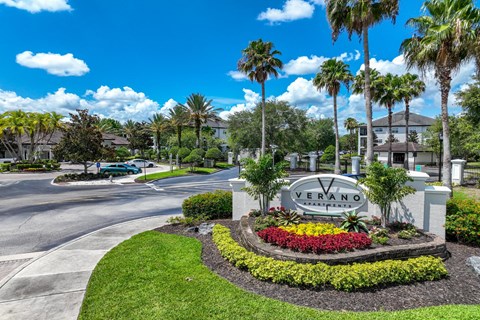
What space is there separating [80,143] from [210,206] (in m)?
24.6

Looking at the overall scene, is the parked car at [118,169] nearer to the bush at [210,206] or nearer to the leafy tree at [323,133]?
the bush at [210,206]

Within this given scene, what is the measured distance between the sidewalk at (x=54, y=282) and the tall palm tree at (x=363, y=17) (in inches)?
530

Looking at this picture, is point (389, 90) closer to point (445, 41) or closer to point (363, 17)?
point (363, 17)

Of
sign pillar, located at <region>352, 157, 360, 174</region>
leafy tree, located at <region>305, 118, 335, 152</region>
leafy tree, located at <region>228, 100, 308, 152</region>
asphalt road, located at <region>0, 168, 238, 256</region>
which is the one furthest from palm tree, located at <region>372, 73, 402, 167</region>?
leafy tree, located at <region>305, 118, 335, 152</region>

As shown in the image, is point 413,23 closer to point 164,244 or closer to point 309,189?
point 309,189

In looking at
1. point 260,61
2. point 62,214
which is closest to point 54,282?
point 62,214

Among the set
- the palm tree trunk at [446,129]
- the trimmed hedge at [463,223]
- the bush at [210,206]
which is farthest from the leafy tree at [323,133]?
the trimmed hedge at [463,223]

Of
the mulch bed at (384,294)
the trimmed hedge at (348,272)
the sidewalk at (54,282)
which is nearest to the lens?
the mulch bed at (384,294)

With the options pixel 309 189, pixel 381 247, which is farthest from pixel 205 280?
pixel 309 189

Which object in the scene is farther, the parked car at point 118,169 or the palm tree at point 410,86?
the parked car at point 118,169

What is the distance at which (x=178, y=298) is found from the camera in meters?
5.63

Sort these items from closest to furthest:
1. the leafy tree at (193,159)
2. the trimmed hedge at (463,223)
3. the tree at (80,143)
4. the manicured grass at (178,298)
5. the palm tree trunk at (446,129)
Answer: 1. the manicured grass at (178,298)
2. the trimmed hedge at (463,223)
3. the palm tree trunk at (446,129)
4. the tree at (80,143)
5. the leafy tree at (193,159)

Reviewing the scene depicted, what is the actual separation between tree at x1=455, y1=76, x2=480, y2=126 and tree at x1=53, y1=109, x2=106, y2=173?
121 ft

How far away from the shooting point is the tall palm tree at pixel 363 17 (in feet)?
46.5
